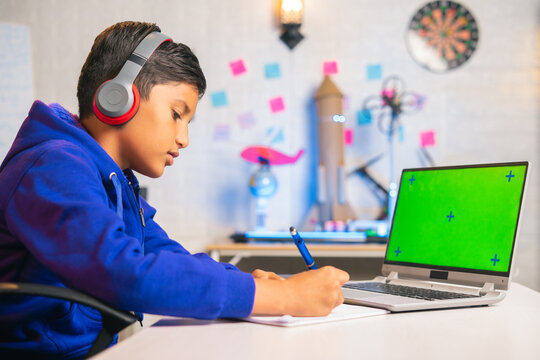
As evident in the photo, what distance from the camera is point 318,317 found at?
758 millimetres

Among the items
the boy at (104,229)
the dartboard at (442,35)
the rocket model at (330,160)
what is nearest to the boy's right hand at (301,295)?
the boy at (104,229)

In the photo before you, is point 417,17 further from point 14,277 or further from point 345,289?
point 14,277

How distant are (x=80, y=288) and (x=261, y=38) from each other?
6.71 feet

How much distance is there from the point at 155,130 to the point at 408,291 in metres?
0.58

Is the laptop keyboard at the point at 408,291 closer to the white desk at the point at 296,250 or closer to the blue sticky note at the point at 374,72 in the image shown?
the white desk at the point at 296,250

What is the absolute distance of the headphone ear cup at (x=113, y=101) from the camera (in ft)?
2.79

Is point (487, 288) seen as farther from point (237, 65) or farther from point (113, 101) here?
point (237, 65)

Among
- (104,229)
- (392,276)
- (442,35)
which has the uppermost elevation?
(442,35)

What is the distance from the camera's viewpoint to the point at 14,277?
78 cm

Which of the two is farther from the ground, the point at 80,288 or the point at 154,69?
the point at 154,69

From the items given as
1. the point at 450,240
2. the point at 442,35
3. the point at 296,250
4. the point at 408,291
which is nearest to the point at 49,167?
the point at 408,291

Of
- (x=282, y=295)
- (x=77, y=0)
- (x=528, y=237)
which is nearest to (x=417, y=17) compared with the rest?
(x=528, y=237)

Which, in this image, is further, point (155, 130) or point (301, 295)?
point (155, 130)

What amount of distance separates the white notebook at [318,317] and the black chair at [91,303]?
0.19m
